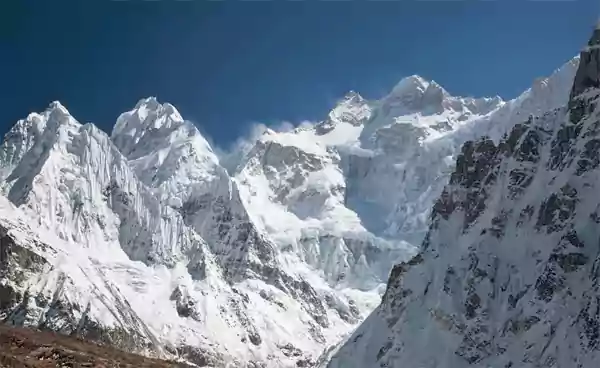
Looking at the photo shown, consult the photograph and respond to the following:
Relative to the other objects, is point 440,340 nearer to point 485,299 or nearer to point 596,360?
point 485,299

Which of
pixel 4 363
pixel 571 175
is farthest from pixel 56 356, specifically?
pixel 571 175

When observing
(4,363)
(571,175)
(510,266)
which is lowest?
(4,363)

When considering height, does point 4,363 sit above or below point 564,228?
below

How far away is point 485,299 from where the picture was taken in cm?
19700

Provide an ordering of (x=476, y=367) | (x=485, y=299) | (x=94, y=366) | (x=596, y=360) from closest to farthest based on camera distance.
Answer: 1. (x=94, y=366)
2. (x=596, y=360)
3. (x=476, y=367)
4. (x=485, y=299)

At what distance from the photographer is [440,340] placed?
7820 inches

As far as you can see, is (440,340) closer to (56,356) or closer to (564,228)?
(564,228)

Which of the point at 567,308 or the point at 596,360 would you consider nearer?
the point at 596,360

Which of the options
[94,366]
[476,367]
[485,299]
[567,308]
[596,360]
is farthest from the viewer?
[485,299]

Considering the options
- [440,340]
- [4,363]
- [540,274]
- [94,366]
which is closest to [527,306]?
[540,274]

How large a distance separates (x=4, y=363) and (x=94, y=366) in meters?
15.5

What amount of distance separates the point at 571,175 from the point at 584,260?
2165 centimetres

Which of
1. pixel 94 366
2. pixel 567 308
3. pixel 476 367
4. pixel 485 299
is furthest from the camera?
pixel 485 299

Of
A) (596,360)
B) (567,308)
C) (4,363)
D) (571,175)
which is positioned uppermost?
(571,175)
